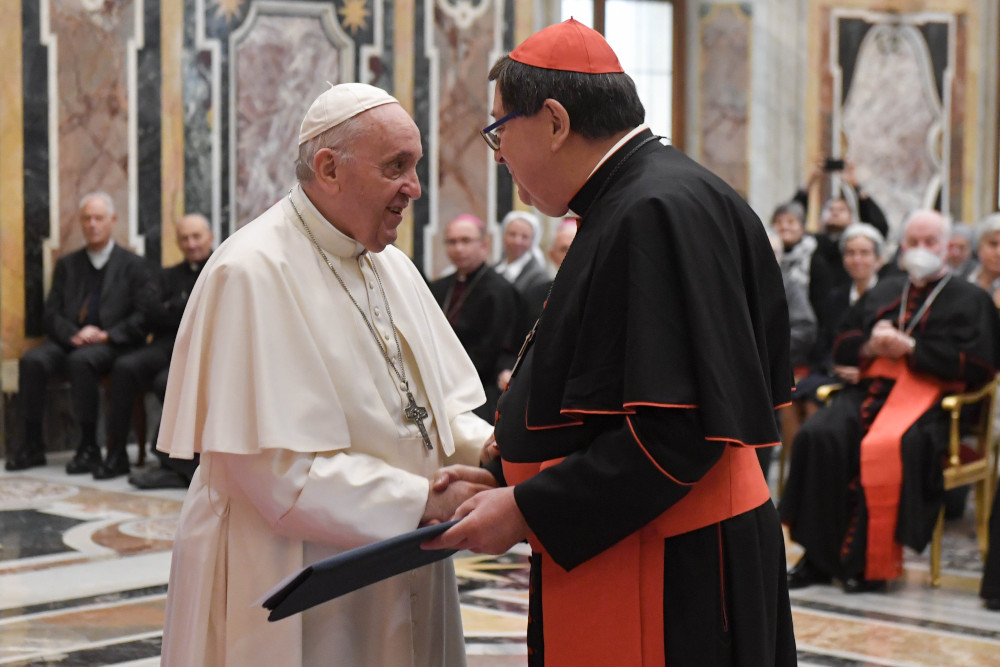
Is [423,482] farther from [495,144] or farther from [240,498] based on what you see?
[495,144]

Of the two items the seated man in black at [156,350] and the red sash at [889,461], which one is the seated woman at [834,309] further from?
the seated man in black at [156,350]

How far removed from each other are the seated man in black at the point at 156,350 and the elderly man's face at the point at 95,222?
50 centimetres

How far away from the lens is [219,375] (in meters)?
2.44

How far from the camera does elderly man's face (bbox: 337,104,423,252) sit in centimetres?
259

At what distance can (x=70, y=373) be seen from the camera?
8352 millimetres

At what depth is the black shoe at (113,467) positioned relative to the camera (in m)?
8.00

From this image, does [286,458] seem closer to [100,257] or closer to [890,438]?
[890,438]

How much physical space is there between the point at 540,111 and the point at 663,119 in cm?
1024

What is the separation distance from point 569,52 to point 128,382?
6.72 metres

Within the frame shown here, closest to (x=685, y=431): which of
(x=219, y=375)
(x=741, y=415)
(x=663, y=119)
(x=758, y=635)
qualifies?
(x=741, y=415)

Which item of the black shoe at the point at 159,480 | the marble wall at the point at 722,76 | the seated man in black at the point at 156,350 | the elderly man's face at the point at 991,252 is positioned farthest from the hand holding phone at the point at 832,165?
the black shoe at the point at 159,480

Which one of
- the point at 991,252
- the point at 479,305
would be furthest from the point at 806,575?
the point at 479,305

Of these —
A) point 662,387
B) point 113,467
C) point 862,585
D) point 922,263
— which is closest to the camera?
point 662,387

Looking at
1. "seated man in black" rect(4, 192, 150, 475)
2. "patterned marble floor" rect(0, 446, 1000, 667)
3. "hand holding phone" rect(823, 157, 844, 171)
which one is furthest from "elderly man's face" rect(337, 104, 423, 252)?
"hand holding phone" rect(823, 157, 844, 171)
